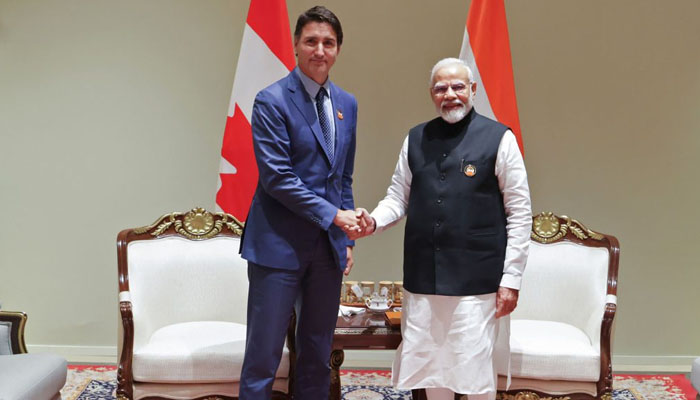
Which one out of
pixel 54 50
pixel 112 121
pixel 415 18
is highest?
pixel 415 18

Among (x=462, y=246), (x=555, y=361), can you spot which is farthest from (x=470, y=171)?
(x=555, y=361)

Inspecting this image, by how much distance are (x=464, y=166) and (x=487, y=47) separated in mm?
1545

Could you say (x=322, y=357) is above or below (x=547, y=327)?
below

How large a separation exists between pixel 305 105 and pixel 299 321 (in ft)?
2.67

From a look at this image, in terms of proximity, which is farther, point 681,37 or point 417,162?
point 681,37

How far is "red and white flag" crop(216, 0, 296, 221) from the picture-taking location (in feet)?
11.8

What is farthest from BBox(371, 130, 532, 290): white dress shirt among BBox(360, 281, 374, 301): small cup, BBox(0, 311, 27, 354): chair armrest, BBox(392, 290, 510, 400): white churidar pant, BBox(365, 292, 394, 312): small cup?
BBox(0, 311, 27, 354): chair armrest

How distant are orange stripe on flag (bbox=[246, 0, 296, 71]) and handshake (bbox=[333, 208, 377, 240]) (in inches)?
60.7

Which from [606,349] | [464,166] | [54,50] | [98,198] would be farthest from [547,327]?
[54,50]

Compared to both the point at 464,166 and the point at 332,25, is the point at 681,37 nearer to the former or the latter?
the point at 464,166

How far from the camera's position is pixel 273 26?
3605 millimetres

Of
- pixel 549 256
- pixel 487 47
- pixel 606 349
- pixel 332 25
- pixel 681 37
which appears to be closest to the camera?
pixel 332 25

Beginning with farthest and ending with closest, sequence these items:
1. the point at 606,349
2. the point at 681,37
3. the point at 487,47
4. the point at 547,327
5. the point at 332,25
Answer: the point at 681,37 → the point at 487,47 → the point at 547,327 → the point at 606,349 → the point at 332,25

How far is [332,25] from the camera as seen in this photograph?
7.43 feet
